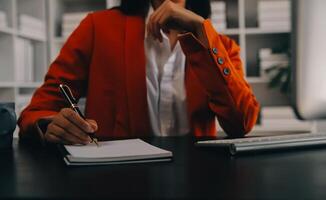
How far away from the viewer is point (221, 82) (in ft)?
3.63

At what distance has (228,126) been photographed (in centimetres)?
123

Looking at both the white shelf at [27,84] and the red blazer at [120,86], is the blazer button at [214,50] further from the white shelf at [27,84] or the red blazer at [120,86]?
the white shelf at [27,84]

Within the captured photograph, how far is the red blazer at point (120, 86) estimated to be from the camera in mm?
1198

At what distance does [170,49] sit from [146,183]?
3.21 ft

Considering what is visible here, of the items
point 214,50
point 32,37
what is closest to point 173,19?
point 214,50

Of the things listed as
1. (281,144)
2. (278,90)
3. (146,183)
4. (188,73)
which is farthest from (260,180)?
(278,90)

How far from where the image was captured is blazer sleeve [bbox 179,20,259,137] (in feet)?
3.46

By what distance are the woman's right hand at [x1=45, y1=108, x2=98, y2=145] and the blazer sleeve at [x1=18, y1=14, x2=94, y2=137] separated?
32cm

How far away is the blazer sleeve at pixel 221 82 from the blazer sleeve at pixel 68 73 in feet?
1.33

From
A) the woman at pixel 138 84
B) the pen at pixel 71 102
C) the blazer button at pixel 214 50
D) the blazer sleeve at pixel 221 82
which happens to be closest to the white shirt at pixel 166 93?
the woman at pixel 138 84

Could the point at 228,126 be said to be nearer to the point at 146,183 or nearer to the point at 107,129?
the point at 107,129

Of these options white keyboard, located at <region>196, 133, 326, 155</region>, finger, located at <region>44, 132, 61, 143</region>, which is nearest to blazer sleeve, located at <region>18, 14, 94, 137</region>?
finger, located at <region>44, 132, 61, 143</region>

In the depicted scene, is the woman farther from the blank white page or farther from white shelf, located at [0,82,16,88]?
white shelf, located at [0,82,16,88]

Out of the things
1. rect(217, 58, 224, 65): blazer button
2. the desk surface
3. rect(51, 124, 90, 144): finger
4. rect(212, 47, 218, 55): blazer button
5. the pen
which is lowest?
the desk surface
